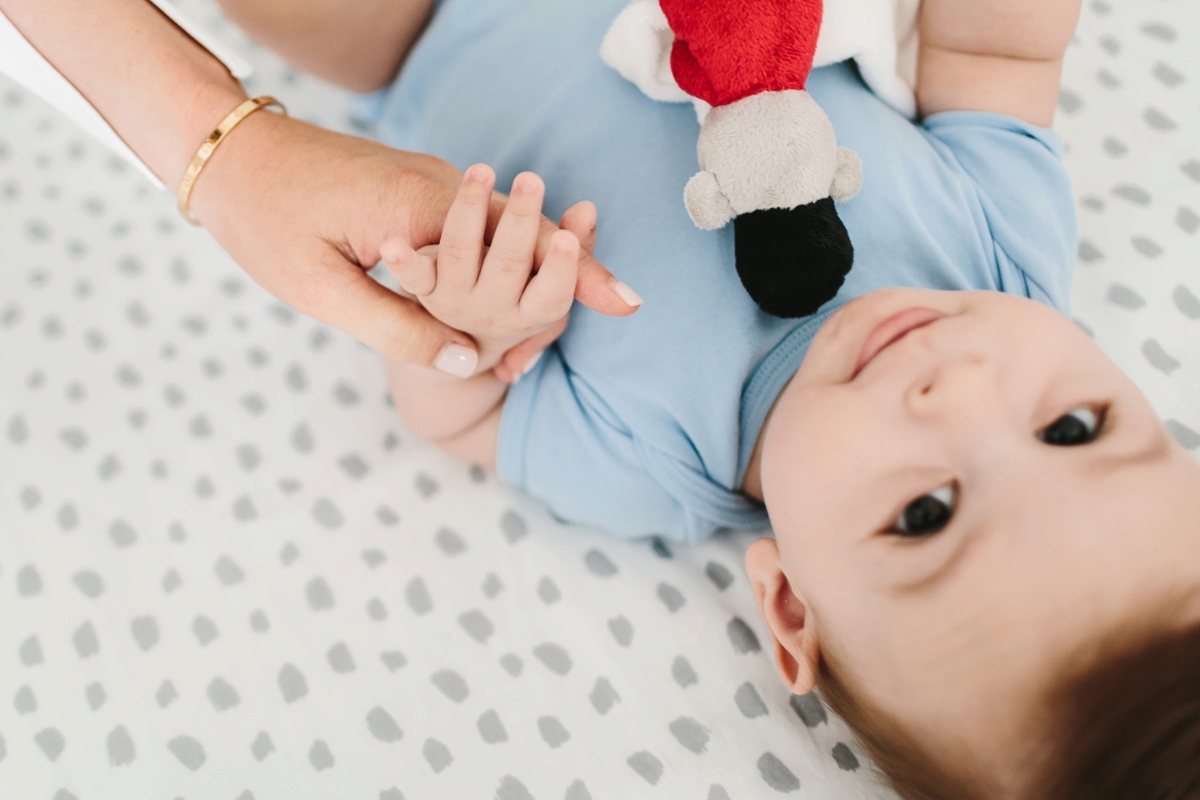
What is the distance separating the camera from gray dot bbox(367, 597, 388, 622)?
2.93 ft

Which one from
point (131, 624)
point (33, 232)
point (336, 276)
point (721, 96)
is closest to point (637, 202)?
point (721, 96)

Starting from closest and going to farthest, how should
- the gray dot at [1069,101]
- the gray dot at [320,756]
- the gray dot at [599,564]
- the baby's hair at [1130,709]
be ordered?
1. the baby's hair at [1130,709]
2. the gray dot at [320,756]
3. the gray dot at [599,564]
4. the gray dot at [1069,101]

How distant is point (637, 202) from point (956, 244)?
351mm

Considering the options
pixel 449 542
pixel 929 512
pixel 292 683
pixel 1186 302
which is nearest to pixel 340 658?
pixel 292 683

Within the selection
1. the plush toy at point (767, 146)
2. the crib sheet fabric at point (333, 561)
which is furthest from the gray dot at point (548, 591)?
the plush toy at point (767, 146)

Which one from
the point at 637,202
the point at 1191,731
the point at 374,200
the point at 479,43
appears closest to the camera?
the point at 1191,731

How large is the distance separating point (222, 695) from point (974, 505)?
0.77m

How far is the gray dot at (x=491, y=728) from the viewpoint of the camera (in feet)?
2.72

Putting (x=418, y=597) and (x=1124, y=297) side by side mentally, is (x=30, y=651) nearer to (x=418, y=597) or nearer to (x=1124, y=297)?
(x=418, y=597)

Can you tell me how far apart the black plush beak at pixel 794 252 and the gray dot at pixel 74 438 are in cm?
83

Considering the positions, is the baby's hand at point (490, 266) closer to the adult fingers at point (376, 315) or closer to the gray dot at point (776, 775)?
the adult fingers at point (376, 315)

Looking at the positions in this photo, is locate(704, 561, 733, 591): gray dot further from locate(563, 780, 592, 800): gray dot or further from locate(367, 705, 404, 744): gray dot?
locate(367, 705, 404, 744): gray dot

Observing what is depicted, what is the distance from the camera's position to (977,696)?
0.61 meters

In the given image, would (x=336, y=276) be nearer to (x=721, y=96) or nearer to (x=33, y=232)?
(x=721, y=96)
